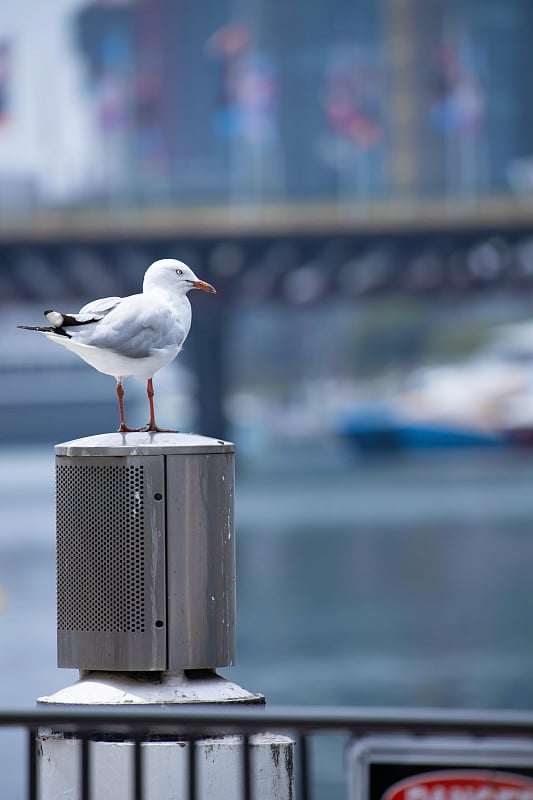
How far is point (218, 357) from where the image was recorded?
8575 centimetres

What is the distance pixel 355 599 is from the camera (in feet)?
122

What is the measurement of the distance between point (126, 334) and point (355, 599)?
32.0m

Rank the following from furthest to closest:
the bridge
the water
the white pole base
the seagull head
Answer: the bridge, the water, the seagull head, the white pole base

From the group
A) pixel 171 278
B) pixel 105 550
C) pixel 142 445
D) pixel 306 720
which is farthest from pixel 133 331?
pixel 306 720

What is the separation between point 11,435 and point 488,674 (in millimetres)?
121276

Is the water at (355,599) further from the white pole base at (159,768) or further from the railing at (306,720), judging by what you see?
the railing at (306,720)

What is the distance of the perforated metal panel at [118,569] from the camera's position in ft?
17.2

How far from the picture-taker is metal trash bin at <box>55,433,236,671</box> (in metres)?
5.25

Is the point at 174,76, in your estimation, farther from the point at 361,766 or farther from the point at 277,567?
the point at 361,766

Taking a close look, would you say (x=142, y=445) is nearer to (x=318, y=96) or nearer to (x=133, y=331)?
(x=133, y=331)

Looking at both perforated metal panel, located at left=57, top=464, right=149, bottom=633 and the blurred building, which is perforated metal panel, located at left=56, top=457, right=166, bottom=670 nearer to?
perforated metal panel, located at left=57, top=464, right=149, bottom=633

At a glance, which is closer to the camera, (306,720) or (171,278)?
(306,720)

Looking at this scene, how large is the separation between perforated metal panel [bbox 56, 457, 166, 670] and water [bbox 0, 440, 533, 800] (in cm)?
1057

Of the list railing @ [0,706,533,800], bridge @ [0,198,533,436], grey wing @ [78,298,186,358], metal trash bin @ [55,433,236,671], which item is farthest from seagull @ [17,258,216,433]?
bridge @ [0,198,533,436]
